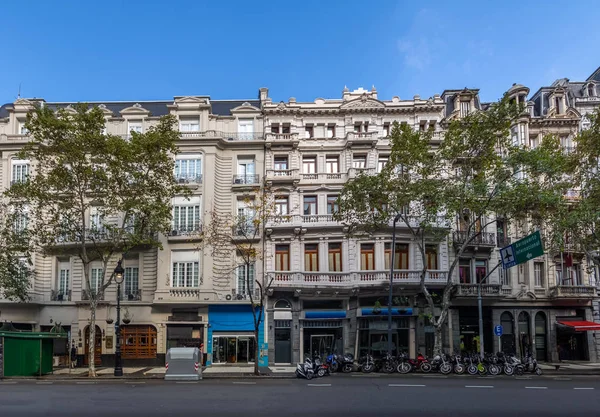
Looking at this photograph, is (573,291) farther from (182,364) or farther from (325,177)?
(182,364)

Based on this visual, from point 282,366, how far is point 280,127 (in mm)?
15491

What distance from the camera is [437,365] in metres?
27.0

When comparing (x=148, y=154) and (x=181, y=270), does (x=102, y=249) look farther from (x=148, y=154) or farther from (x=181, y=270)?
(x=148, y=154)

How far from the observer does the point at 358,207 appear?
98.3 ft

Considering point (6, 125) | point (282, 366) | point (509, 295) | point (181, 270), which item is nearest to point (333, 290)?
point (282, 366)

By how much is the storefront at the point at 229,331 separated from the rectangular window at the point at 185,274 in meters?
2.05

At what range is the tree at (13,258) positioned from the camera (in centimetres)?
3064

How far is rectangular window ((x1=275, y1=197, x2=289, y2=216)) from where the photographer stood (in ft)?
119

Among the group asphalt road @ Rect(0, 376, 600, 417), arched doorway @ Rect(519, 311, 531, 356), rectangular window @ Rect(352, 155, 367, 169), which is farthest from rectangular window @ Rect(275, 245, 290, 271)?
arched doorway @ Rect(519, 311, 531, 356)

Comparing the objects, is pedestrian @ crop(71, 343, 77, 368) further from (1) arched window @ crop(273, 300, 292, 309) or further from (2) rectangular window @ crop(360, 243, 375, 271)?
(2) rectangular window @ crop(360, 243, 375, 271)

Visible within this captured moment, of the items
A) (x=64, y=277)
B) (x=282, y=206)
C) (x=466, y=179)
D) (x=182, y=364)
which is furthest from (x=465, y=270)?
(x=64, y=277)

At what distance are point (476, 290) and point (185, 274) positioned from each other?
18.5 m

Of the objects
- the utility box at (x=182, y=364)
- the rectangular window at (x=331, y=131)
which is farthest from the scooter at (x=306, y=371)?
the rectangular window at (x=331, y=131)

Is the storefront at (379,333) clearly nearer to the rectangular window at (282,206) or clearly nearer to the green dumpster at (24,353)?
the rectangular window at (282,206)
